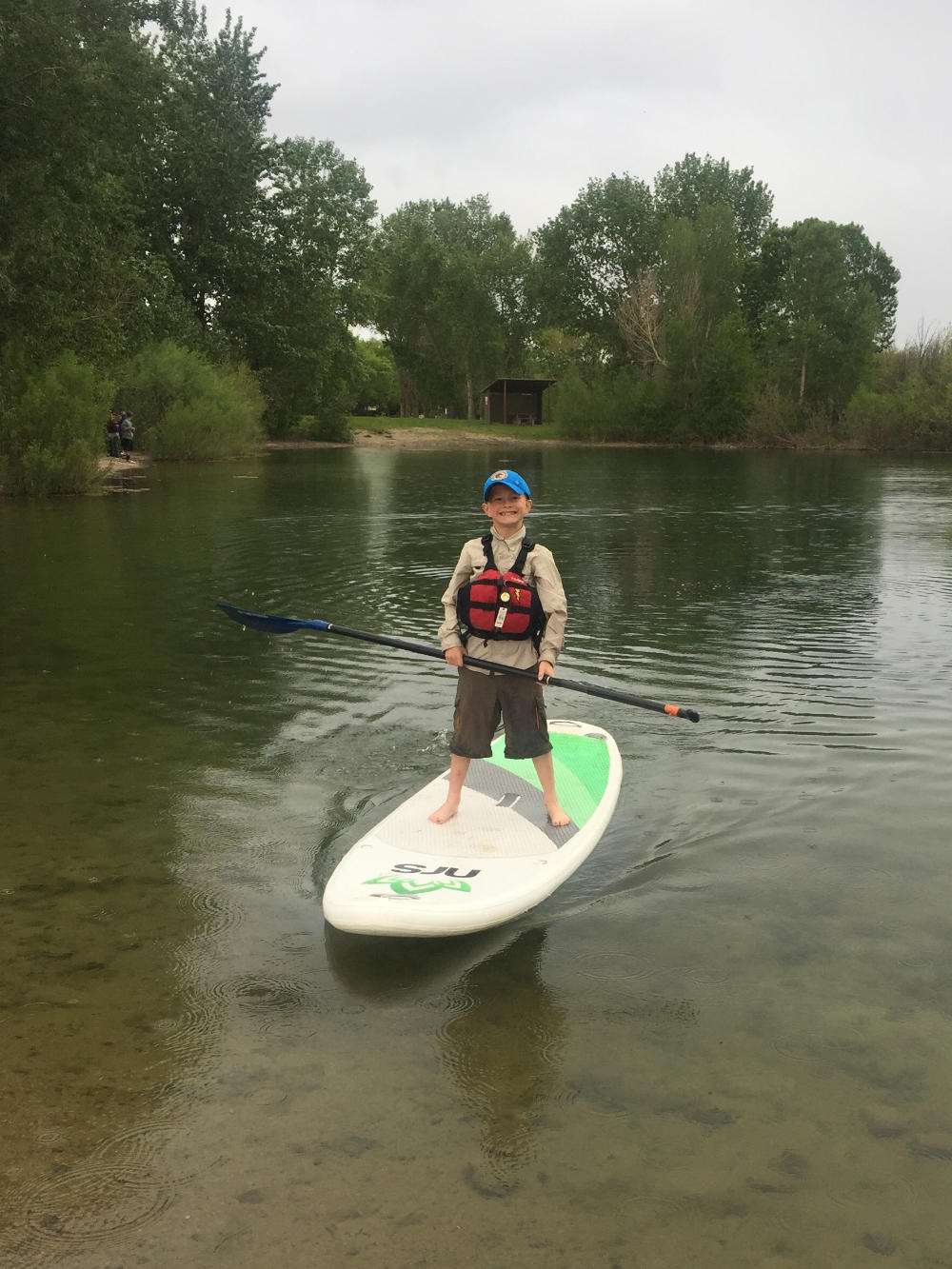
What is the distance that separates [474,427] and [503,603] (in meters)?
71.7

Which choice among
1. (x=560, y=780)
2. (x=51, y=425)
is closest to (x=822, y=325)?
(x=51, y=425)

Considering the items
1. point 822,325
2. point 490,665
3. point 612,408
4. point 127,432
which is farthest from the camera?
point 612,408

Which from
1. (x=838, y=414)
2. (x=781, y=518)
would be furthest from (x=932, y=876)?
(x=838, y=414)

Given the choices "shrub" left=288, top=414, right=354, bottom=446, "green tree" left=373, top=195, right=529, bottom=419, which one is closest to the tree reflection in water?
"shrub" left=288, top=414, right=354, bottom=446

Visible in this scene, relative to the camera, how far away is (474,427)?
75625mm

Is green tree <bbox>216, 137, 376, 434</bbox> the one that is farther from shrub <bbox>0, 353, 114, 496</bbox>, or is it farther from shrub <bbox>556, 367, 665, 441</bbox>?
shrub <bbox>0, 353, 114, 496</bbox>

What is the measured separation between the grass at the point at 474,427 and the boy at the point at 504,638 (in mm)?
65848

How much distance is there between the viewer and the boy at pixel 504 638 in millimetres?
5238

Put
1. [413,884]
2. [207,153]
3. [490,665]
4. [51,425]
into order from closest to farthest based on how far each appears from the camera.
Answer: [413,884], [490,665], [51,425], [207,153]

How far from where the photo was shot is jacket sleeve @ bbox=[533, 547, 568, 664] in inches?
204

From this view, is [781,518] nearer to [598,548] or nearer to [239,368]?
[598,548]

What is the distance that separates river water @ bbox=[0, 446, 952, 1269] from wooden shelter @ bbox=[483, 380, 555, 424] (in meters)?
71.9

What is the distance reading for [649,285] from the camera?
64.9 metres

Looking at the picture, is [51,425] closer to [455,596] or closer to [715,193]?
[455,596]
